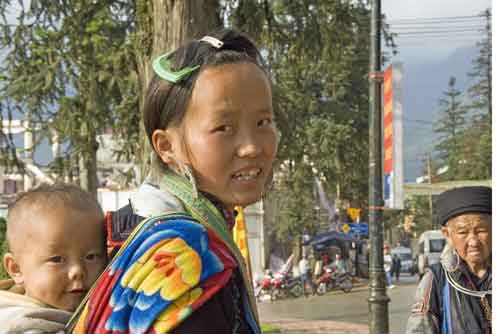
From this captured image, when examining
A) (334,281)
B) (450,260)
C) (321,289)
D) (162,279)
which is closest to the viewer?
(162,279)

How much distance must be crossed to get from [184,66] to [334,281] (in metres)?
30.9

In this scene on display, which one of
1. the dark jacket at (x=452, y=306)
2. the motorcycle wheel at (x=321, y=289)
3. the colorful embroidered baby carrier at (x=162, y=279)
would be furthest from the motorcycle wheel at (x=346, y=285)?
the colorful embroidered baby carrier at (x=162, y=279)

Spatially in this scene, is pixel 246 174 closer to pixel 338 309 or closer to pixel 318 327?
pixel 318 327

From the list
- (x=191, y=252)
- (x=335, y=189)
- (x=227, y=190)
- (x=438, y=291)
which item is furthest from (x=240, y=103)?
(x=335, y=189)

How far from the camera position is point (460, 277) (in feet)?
12.5

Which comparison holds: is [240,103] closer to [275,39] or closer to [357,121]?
[275,39]

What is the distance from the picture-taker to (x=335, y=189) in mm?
32156

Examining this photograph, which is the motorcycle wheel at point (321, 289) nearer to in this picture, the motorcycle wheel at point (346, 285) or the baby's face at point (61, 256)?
the motorcycle wheel at point (346, 285)

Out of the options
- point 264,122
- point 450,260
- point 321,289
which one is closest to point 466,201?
point 450,260

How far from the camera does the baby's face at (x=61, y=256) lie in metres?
1.82

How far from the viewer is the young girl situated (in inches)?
54.5

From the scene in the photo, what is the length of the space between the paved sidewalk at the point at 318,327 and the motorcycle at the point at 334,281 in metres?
11.0

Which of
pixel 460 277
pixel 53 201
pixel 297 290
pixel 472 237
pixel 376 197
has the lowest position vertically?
pixel 297 290
